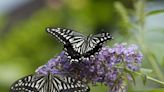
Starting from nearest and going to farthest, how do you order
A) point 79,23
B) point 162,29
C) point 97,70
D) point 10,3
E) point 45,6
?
point 97,70
point 162,29
point 79,23
point 45,6
point 10,3

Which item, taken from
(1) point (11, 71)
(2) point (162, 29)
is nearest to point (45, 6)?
(1) point (11, 71)

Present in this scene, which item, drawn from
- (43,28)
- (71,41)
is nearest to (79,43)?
(71,41)

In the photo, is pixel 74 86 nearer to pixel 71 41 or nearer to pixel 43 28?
pixel 71 41

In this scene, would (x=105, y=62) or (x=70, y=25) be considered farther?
(x=70, y=25)

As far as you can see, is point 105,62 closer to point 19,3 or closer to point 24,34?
point 24,34

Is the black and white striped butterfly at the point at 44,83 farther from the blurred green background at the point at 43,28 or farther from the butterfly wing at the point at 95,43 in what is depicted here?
the blurred green background at the point at 43,28

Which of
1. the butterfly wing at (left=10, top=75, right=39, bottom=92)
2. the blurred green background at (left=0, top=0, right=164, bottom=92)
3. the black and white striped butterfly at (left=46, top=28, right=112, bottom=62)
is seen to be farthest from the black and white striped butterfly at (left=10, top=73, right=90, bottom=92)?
the blurred green background at (left=0, top=0, right=164, bottom=92)
